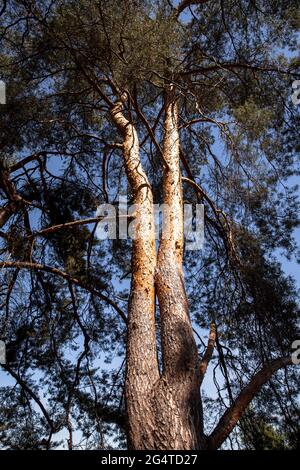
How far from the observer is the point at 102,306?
5.47 m

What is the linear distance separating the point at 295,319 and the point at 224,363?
2.67 ft

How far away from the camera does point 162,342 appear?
114 inches

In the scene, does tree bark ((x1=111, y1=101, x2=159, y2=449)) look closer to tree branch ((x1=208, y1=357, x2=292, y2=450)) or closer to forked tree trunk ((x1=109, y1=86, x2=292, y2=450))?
forked tree trunk ((x1=109, y1=86, x2=292, y2=450))

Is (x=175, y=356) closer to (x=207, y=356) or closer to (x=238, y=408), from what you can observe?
(x=207, y=356)

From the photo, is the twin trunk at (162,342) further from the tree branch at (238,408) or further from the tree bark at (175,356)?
the tree branch at (238,408)

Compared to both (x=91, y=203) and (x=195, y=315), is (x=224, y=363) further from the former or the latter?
(x=91, y=203)

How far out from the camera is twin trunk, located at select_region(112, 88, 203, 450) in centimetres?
239

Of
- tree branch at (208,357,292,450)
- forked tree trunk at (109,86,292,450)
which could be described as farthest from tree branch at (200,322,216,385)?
tree branch at (208,357,292,450)

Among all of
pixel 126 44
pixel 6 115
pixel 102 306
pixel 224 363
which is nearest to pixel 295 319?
pixel 224 363

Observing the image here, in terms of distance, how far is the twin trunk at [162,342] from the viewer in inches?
94.2

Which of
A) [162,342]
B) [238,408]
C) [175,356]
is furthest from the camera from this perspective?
[162,342]

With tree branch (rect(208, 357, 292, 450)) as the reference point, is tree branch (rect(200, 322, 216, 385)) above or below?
above

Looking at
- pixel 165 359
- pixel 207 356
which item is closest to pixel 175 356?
pixel 165 359

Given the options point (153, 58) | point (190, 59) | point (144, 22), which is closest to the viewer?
point (153, 58)
